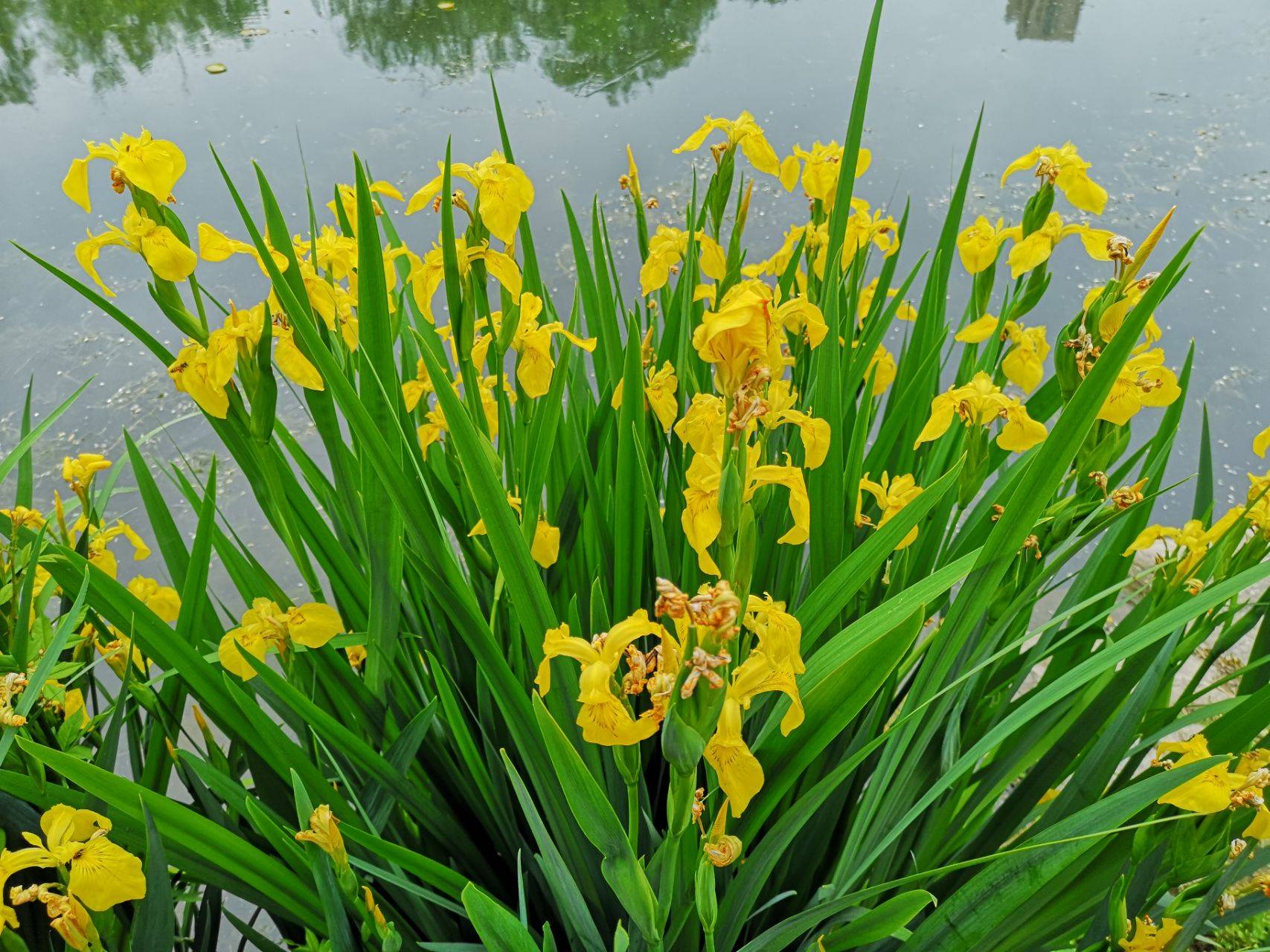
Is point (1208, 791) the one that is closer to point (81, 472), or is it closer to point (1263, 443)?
point (1263, 443)

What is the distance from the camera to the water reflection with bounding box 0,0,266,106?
3.01 meters

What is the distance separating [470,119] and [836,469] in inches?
91.9

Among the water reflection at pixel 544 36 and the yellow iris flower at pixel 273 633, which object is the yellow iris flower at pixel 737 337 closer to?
the yellow iris flower at pixel 273 633

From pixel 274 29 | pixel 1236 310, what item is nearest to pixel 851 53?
pixel 1236 310

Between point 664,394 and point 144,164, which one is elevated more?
point 144,164

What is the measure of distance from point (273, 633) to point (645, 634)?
319 millimetres

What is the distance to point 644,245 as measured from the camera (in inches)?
37.3

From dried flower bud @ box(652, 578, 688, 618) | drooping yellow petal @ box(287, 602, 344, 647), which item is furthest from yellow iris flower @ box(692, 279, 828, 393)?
drooping yellow petal @ box(287, 602, 344, 647)

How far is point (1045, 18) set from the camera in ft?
10.5

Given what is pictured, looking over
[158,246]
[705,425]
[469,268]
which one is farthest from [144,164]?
[705,425]

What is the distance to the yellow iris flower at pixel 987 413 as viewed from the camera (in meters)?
0.60

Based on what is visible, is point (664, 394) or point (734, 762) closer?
point (734, 762)

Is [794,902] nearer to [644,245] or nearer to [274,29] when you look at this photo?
[644,245]

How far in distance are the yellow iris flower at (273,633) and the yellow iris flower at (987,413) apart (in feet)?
1.45
